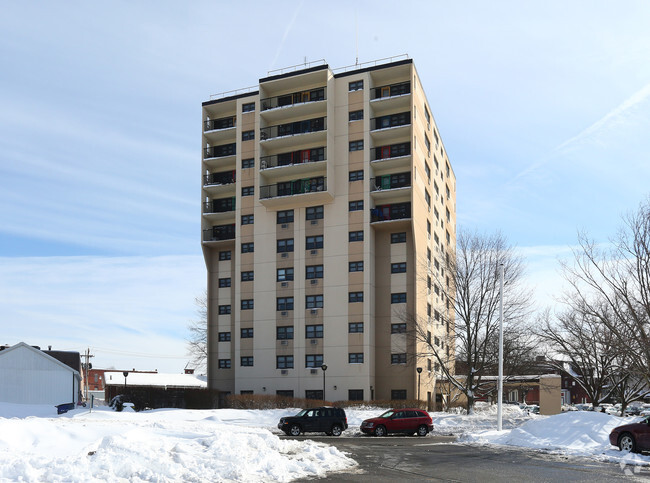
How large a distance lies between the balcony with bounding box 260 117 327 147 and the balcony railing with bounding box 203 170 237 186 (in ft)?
20.6

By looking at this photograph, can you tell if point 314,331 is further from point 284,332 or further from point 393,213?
point 393,213

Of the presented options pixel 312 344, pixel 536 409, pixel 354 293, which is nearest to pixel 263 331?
pixel 312 344

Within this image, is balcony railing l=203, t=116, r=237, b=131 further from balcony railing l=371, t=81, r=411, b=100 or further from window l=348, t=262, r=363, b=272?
window l=348, t=262, r=363, b=272

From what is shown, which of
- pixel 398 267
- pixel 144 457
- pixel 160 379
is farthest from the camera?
pixel 160 379

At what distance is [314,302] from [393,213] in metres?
11.4

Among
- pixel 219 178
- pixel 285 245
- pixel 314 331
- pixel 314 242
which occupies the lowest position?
pixel 314 331

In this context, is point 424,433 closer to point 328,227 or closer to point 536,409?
point 328,227

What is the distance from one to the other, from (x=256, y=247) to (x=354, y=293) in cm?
1157

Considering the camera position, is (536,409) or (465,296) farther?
(536,409)

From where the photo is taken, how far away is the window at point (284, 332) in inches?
2383

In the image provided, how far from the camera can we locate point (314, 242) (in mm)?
60781

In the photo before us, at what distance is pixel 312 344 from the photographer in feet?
194

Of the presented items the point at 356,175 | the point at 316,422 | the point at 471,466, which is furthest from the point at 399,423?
the point at 356,175

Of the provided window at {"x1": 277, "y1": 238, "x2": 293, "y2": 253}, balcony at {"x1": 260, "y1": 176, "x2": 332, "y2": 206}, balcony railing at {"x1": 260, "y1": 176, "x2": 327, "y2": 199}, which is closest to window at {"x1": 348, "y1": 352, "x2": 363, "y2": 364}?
window at {"x1": 277, "y1": 238, "x2": 293, "y2": 253}
